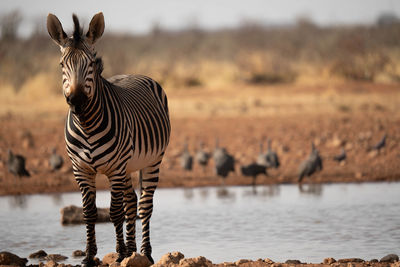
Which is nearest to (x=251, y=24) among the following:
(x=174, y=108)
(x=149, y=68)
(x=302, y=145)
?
(x=149, y=68)

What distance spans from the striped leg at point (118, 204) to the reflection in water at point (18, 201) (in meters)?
5.95

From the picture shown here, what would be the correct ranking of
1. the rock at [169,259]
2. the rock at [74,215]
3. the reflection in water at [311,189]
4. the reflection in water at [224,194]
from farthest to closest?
the reflection in water at [311,189] < the reflection in water at [224,194] < the rock at [74,215] < the rock at [169,259]

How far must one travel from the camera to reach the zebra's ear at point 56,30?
21.3 feet

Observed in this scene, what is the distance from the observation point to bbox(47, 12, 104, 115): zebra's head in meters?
6.14

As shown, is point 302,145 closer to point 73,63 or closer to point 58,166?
point 58,166

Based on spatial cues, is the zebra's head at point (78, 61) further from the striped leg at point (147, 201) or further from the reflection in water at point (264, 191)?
the reflection in water at point (264, 191)

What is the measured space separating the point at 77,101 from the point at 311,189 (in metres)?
9.17

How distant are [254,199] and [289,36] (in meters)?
35.2

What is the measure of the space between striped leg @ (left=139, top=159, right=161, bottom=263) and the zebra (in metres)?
0.01

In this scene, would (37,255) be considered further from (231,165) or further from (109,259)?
(231,165)

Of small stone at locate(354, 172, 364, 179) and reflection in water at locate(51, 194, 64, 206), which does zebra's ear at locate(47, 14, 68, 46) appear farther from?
small stone at locate(354, 172, 364, 179)

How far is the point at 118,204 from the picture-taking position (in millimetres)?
6930

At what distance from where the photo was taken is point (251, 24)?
51688mm

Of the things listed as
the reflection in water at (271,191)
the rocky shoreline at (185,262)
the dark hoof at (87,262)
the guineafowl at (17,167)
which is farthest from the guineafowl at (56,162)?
the dark hoof at (87,262)
